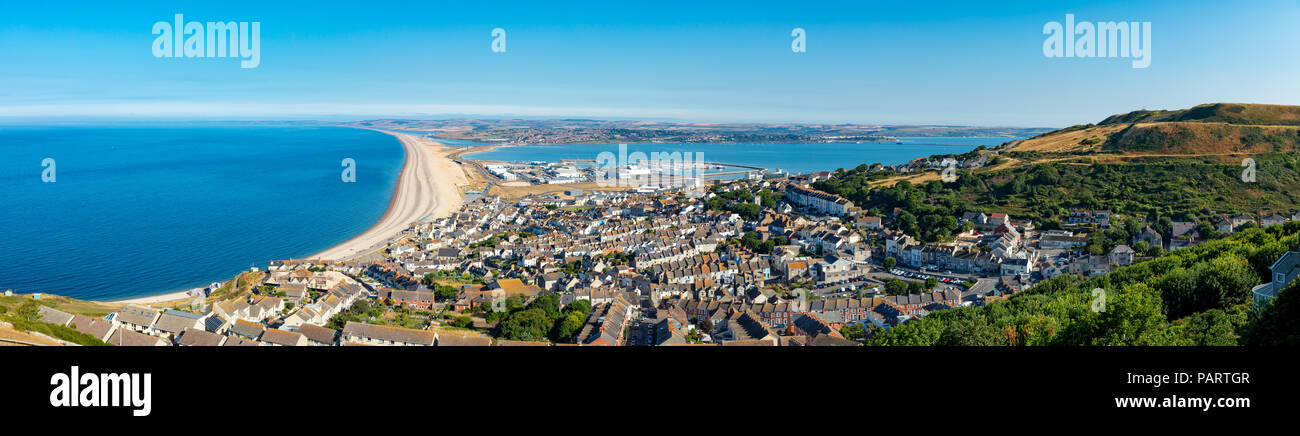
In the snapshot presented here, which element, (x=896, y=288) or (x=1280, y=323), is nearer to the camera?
(x=1280, y=323)

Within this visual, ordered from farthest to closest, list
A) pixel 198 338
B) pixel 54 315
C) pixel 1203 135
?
pixel 1203 135
pixel 198 338
pixel 54 315

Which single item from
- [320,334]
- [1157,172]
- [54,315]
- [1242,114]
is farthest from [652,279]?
[1242,114]

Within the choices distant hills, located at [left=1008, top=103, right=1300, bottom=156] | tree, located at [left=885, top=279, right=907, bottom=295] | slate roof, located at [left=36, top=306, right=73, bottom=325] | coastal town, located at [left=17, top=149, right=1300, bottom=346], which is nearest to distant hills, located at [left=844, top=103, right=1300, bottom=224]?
distant hills, located at [left=1008, top=103, right=1300, bottom=156]

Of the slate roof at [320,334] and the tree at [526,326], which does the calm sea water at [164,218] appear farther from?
the tree at [526,326]

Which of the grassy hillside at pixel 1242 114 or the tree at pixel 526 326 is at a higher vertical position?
the grassy hillside at pixel 1242 114

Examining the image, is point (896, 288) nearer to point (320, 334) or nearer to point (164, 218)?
point (320, 334)

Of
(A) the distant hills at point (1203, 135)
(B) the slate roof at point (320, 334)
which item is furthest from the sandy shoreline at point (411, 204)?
(A) the distant hills at point (1203, 135)
